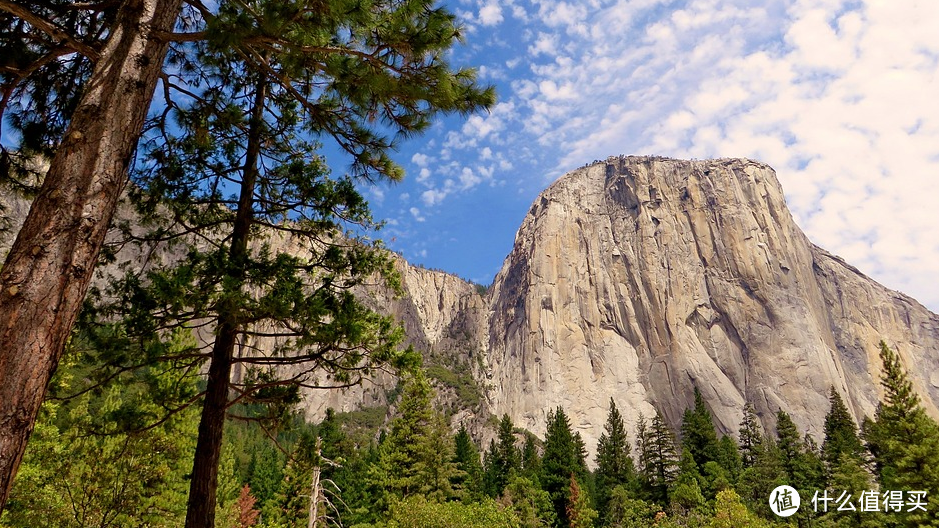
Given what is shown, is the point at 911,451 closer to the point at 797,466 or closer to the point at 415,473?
the point at 415,473

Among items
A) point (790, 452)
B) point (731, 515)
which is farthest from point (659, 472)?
point (731, 515)

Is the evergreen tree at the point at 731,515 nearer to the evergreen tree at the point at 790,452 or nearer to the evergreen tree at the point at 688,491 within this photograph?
the evergreen tree at the point at 688,491

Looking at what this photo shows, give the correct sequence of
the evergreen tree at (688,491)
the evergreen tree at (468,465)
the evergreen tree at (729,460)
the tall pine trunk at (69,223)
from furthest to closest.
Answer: the evergreen tree at (468,465), the evergreen tree at (729,460), the evergreen tree at (688,491), the tall pine trunk at (69,223)

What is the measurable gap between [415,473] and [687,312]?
9515 centimetres

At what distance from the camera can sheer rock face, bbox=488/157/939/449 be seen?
10256 centimetres

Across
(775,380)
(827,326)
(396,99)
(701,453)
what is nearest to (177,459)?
(396,99)

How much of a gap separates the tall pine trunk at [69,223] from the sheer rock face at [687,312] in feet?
353

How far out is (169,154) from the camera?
6848mm

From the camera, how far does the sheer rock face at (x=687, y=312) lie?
103 m

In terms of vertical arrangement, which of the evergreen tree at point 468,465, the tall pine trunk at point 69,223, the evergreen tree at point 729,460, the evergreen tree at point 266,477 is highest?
the tall pine trunk at point 69,223

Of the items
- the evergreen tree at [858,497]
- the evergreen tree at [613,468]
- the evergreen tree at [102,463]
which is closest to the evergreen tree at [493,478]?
the evergreen tree at [613,468]

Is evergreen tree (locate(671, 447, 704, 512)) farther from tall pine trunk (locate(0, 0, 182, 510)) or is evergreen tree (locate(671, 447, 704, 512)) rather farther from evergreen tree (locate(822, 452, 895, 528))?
tall pine trunk (locate(0, 0, 182, 510))

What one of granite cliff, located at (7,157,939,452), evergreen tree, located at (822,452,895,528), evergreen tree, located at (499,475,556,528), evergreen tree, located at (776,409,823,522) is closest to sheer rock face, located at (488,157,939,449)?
granite cliff, located at (7,157,939,452)

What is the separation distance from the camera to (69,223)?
138 inches
